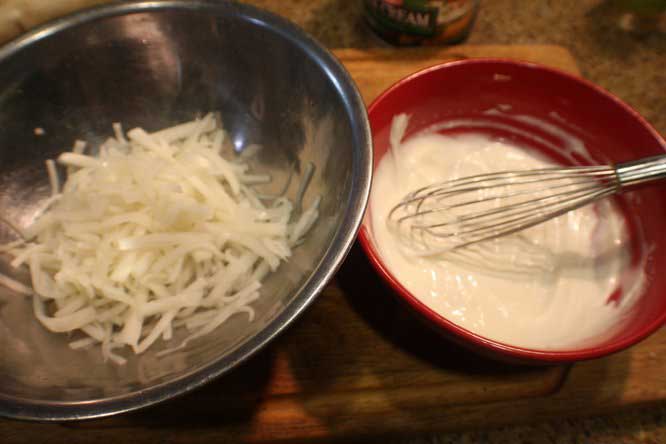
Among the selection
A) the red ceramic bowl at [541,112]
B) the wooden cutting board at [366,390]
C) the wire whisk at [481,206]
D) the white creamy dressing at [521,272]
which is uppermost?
the red ceramic bowl at [541,112]

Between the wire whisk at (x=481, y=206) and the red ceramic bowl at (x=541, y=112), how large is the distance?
106 mm

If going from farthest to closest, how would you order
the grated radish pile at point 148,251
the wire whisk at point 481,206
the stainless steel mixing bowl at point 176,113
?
1. the wire whisk at point 481,206
2. the grated radish pile at point 148,251
3. the stainless steel mixing bowl at point 176,113

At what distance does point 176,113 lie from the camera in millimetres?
1236

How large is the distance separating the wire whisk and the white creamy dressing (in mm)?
25

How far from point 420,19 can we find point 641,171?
70 cm

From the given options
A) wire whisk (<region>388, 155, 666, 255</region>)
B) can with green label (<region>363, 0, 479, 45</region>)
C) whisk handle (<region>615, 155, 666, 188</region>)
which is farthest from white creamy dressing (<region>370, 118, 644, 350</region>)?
can with green label (<region>363, 0, 479, 45</region>)

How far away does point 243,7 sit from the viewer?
1.08 m

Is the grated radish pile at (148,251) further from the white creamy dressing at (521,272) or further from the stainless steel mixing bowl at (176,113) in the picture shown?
the white creamy dressing at (521,272)

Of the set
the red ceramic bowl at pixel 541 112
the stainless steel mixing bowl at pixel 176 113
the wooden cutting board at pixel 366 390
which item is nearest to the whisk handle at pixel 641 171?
the red ceramic bowl at pixel 541 112

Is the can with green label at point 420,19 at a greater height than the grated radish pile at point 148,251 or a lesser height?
greater

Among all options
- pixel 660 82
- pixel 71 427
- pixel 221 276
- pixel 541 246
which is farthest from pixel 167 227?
pixel 660 82

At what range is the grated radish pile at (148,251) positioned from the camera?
0.94 metres

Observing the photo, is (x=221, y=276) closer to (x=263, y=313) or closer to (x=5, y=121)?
(x=263, y=313)

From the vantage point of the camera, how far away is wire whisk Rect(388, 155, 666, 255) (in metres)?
1.05
